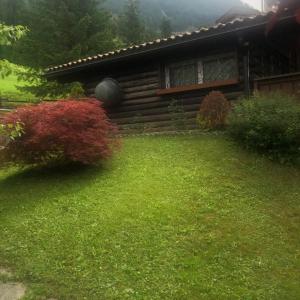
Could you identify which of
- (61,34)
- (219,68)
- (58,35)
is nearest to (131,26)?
(61,34)

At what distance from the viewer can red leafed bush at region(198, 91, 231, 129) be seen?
517 inches

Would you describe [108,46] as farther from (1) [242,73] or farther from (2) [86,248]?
(2) [86,248]

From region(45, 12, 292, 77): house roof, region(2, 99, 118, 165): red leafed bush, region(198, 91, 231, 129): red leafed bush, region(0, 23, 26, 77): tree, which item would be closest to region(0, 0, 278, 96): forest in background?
region(45, 12, 292, 77): house roof

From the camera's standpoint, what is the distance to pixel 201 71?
48.8 ft

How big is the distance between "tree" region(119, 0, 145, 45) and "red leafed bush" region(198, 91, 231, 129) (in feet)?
107

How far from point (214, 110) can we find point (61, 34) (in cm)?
1556

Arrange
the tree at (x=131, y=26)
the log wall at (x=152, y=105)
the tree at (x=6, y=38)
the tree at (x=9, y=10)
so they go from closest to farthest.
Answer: the tree at (x=6, y=38), the log wall at (x=152, y=105), the tree at (x=131, y=26), the tree at (x=9, y=10)

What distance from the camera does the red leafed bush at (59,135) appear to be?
10.5m

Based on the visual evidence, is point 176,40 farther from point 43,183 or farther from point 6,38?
point 6,38

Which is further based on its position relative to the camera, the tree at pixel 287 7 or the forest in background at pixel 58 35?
the forest in background at pixel 58 35

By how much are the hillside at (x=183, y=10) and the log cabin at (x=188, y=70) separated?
77240 millimetres

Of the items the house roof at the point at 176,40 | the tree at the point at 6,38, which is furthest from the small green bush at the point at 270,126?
the tree at the point at 6,38

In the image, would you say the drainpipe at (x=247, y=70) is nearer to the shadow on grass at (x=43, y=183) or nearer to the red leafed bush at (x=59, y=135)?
the red leafed bush at (x=59, y=135)

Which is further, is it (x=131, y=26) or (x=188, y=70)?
(x=131, y=26)
